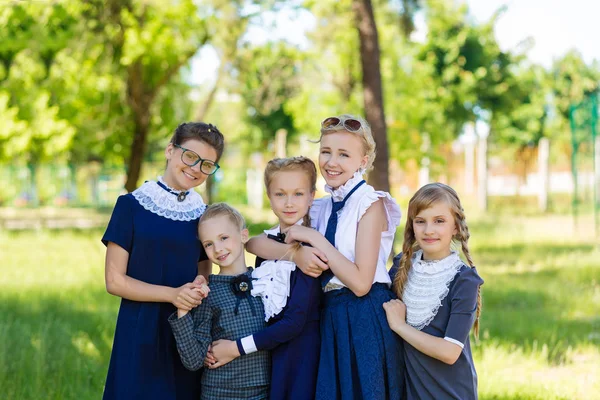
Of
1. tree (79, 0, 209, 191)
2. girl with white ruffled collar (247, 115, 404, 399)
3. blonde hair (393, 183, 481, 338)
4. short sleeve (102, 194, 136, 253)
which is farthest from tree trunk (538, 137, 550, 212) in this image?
short sleeve (102, 194, 136, 253)

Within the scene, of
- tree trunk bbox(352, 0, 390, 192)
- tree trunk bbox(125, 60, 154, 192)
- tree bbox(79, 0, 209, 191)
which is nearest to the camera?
tree trunk bbox(352, 0, 390, 192)

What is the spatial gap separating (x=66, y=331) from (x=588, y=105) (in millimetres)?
12484

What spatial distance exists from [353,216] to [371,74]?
7.64 meters

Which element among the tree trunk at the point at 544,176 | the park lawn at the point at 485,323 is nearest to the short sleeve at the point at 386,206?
the park lawn at the point at 485,323

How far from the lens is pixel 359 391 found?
118 inches

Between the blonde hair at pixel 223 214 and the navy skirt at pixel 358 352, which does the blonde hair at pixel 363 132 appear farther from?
the navy skirt at pixel 358 352

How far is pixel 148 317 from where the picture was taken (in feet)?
10.2

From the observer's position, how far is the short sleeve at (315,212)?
320cm

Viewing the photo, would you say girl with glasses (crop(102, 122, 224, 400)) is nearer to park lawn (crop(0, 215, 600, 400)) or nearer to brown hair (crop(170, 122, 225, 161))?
brown hair (crop(170, 122, 225, 161))

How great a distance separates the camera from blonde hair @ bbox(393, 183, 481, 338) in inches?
119

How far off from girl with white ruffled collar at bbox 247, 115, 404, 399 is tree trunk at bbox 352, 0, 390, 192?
7196 mm

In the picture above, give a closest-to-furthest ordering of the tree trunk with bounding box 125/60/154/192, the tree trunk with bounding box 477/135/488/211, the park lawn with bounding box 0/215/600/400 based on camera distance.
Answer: the park lawn with bounding box 0/215/600/400, the tree trunk with bounding box 125/60/154/192, the tree trunk with bounding box 477/135/488/211

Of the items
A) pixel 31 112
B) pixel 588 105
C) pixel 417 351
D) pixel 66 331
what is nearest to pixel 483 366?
pixel 417 351

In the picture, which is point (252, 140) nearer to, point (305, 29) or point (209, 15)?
point (305, 29)
